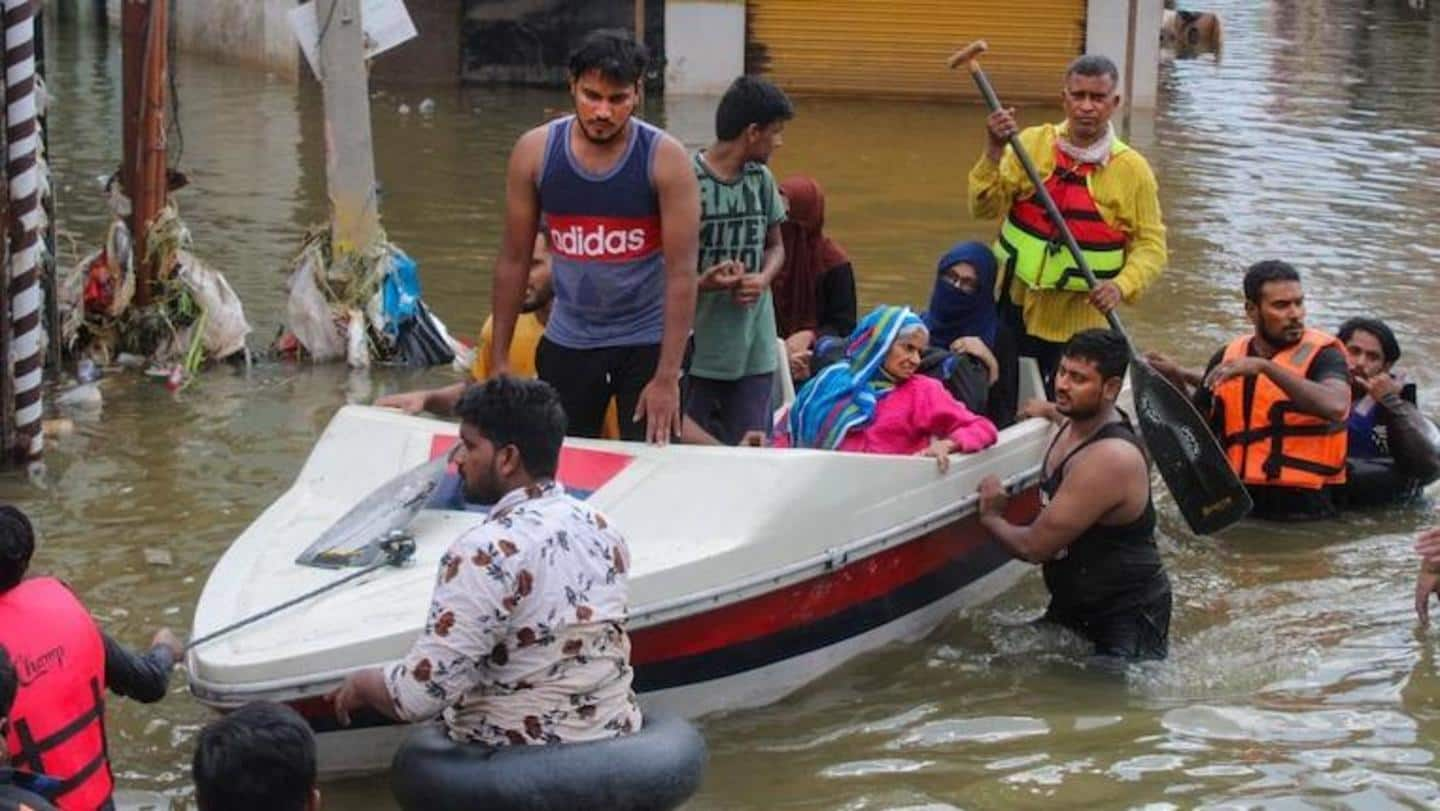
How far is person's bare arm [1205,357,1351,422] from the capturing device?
8516mm

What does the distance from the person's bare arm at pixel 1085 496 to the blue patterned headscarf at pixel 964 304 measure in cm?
135

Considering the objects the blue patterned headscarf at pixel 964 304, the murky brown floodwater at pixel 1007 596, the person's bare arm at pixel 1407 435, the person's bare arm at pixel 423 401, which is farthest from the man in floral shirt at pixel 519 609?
the person's bare arm at pixel 1407 435

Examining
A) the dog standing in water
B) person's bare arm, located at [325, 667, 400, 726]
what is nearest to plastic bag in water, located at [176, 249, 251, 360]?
person's bare arm, located at [325, 667, 400, 726]

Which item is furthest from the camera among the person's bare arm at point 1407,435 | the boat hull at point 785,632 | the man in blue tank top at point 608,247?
the person's bare arm at point 1407,435

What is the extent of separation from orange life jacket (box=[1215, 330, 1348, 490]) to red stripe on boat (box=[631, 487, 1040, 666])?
145 centimetres

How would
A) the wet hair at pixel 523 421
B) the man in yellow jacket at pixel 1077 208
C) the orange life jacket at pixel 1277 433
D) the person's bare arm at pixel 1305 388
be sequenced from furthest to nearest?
the orange life jacket at pixel 1277 433, the person's bare arm at pixel 1305 388, the man in yellow jacket at pixel 1077 208, the wet hair at pixel 523 421

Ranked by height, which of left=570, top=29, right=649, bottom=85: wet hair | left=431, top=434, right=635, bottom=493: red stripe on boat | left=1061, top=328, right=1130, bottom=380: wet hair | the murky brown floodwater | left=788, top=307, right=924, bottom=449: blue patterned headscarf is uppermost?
left=570, top=29, right=649, bottom=85: wet hair

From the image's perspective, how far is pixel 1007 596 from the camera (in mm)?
8016

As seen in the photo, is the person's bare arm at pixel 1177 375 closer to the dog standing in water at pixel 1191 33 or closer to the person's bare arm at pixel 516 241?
the person's bare arm at pixel 516 241

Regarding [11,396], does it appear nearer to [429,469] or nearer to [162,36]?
[162,36]

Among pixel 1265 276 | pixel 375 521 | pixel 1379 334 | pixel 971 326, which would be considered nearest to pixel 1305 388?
pixel 1265 276

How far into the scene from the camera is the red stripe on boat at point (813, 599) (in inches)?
245

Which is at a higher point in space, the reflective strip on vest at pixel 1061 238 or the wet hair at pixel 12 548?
the reflective strip on vest at pixel 1061 238

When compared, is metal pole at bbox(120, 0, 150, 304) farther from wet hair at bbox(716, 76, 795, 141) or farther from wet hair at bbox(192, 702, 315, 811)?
wet hair at bbox(192, 702, 315, 811)
